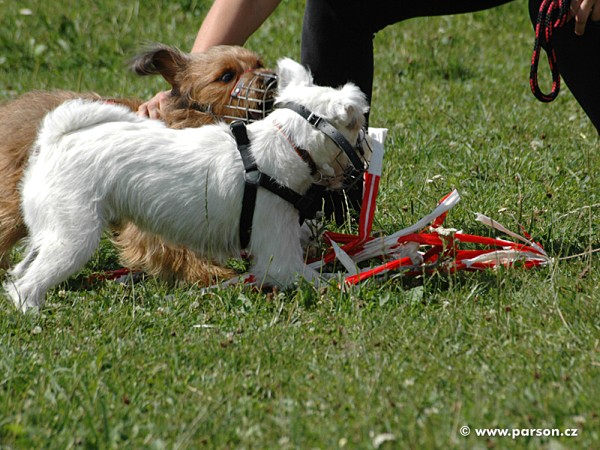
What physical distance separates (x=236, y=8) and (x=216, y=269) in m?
1.21

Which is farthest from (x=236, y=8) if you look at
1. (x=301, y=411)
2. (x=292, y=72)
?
(x=301, y=411)

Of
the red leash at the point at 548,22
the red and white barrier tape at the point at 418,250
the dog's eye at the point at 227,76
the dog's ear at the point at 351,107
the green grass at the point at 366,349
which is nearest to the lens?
the green grass at the point at 366,349

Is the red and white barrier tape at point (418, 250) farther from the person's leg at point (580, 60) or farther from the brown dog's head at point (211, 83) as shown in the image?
the person's leg at point (580, 60)

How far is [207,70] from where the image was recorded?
3908mm

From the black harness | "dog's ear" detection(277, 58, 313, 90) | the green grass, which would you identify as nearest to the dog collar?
the black harness

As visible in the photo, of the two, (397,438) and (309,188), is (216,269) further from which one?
(397,438)

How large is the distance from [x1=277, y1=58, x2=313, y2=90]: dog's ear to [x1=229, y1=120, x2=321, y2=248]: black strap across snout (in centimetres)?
25

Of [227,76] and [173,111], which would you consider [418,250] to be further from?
[173,111]

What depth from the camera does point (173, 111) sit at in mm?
3998

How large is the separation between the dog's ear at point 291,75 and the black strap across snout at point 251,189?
25cm

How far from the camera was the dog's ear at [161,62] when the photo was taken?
3996mm

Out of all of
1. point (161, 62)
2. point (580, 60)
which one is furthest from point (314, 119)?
point (580, 60)

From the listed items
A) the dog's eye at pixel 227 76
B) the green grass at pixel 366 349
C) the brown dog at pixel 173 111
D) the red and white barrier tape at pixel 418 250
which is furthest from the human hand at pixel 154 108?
the red and white barrier tape at pixel 418 250

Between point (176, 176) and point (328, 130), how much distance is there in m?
0.60
